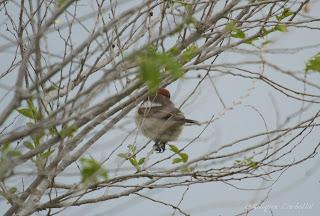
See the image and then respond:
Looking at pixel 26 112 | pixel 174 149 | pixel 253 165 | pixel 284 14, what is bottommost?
pixel 253 165

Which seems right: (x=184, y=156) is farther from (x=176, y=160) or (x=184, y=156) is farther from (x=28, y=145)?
(x=28, y=145)

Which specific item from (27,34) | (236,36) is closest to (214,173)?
(236,36)

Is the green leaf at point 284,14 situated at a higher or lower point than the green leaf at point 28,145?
higher

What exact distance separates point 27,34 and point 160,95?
7.69 ft

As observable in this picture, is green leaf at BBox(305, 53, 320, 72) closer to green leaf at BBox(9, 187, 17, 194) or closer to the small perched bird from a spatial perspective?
green leaf at BBox(9, 187, 17, 194)

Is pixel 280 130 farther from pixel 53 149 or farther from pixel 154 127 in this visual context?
pixel 154 127

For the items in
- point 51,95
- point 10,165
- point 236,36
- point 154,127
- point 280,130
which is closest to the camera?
point 10,165

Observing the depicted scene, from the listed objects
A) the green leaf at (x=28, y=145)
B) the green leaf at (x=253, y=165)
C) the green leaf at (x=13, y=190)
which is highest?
the green leaf at (x=28, y=145)

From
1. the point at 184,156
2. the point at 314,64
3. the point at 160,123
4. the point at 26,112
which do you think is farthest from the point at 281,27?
the point at 160,123

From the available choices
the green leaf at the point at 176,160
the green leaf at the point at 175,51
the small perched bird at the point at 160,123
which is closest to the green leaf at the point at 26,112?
the green leaf at the point at 175,51

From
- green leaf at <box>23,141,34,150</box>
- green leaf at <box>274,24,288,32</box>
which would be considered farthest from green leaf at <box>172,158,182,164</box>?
green leaf at <box>274,24,288,32</box>

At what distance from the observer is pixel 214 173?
4.33 m

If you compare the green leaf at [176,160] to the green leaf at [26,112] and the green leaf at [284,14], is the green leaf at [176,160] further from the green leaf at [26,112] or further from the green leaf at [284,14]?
the green leaf at [284,14]

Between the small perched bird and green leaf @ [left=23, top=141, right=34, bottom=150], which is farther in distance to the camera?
the small perched bird
